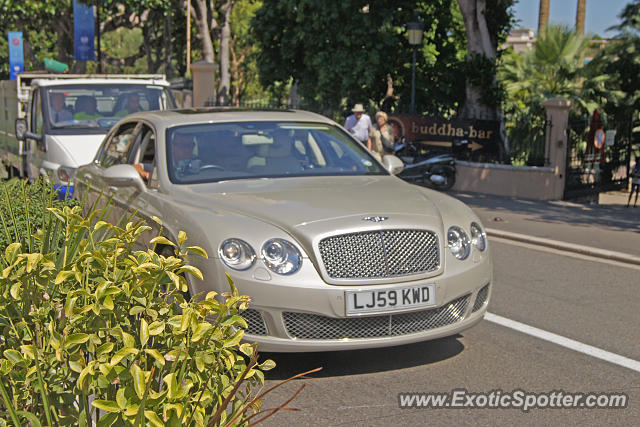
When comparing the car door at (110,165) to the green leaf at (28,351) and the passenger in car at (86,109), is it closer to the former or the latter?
the green leaf at (28,351)

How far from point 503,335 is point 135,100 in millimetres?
8504

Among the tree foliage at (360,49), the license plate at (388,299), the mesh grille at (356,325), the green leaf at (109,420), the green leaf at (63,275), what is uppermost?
the tree foliage at (360,49)

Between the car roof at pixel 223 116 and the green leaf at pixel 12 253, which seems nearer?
the green leaf at pixel 12 253

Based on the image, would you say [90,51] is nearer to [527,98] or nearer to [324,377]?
[527,98]

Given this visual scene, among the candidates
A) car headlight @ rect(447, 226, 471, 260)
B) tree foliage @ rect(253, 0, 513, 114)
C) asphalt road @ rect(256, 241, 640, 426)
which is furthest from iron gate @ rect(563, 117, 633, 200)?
car headlight @ rect(447, 226, 471, 260)

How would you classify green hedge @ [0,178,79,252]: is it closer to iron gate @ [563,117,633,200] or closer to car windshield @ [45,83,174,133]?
car windshield @ [45,83,174,133]

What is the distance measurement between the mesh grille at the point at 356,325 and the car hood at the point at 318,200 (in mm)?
533

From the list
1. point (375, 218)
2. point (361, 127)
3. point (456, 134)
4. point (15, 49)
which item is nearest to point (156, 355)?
point (375, 218)

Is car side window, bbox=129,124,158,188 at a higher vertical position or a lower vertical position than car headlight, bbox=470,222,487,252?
higher

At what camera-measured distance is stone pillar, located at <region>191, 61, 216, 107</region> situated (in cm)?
2995

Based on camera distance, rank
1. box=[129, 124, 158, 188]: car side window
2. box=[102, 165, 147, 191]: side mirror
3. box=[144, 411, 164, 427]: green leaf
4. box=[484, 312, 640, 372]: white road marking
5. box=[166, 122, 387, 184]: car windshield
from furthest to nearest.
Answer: box=[129, 124, 158, 188]: car side window < box=[166, 122, 387, 184]: car windshield < box=[102, 165, 147, 191]: side mirror < box=[484, 312, 640, 372]: white road marking < box=[144, 411, 164, 427]: green leaf

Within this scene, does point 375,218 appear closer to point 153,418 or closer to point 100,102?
point 153,418

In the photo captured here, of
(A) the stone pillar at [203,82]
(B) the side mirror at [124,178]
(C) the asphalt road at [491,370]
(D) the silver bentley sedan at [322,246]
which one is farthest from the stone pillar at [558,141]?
(A) the stone pillar at [203,82]

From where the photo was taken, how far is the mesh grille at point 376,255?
5.11 m
